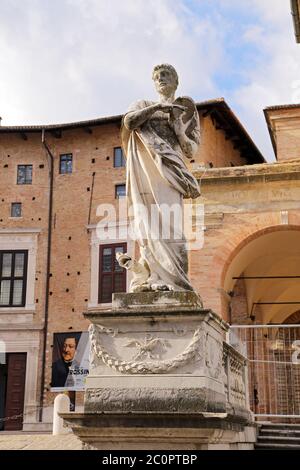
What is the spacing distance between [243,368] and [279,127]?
1553cm

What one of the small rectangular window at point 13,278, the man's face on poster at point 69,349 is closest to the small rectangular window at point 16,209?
the small rectangular window at point 13,278

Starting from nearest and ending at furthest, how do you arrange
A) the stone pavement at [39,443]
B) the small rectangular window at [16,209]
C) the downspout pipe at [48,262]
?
the stone pavement at [39,443], the downspout pipe at [48,262], the small rectangular window at [16,209]

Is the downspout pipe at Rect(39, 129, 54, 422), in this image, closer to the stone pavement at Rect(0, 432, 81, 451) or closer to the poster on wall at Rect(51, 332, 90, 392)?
the poster on wall at Rect(51, 332, 90, 392)

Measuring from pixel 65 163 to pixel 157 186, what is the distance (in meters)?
23.0

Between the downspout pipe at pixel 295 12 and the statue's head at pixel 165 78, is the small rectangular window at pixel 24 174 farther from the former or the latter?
the statue's head at pixel 165 78

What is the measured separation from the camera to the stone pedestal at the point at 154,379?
4945 millimetres

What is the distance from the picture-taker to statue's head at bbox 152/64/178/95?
6.24m

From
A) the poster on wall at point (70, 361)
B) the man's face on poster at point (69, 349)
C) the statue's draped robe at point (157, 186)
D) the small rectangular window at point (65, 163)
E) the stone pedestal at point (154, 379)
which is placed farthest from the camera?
the small rectangular window at point (65, 163)

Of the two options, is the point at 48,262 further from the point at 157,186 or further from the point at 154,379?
the point at 154,379

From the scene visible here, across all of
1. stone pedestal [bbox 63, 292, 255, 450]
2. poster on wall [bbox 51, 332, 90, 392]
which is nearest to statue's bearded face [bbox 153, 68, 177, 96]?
stone pedestal [bbox 63, 292, 255, 450]

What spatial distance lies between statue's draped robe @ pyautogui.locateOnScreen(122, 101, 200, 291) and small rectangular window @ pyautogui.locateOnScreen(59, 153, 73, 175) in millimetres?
22493

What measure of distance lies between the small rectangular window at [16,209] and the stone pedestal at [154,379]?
23.4m

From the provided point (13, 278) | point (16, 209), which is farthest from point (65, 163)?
point (13, 278)

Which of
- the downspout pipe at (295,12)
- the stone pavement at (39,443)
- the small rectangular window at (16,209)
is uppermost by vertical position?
the downspout pipe at (295,12)
